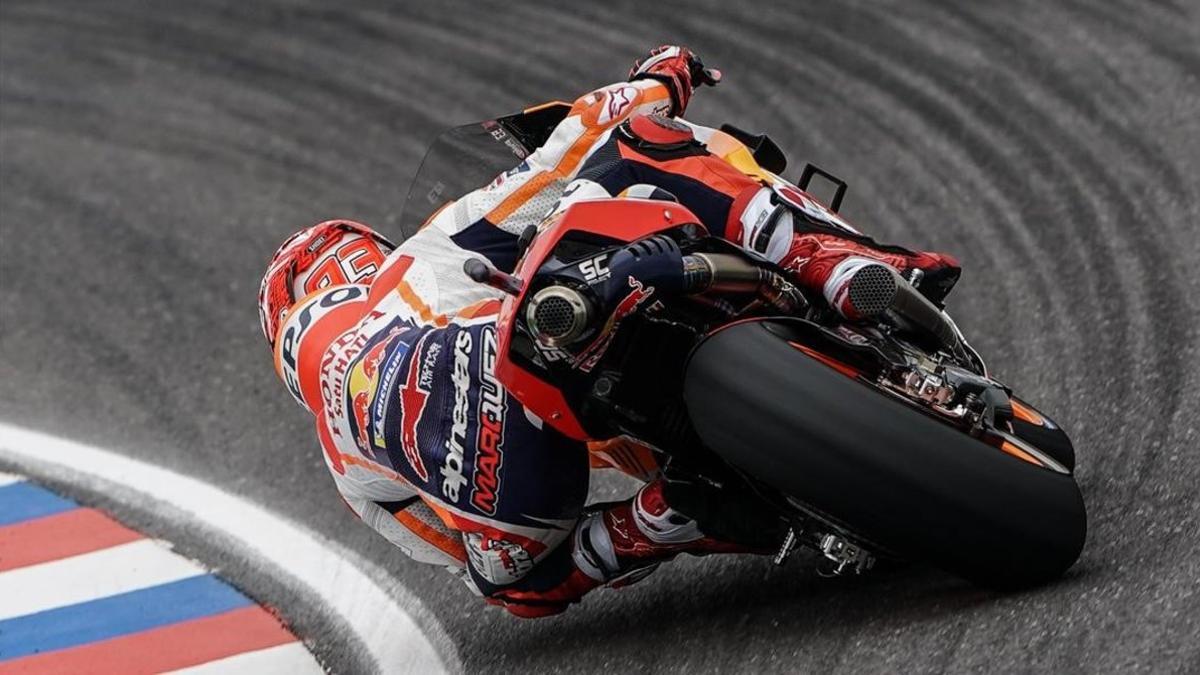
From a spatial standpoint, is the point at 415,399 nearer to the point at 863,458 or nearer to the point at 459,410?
the point at 459,410

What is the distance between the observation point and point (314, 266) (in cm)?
501

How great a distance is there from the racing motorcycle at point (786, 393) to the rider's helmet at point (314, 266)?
40.7 inches

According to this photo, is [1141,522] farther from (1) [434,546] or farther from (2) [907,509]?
(1) [434,546]

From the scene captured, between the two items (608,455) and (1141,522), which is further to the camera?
(608,455)

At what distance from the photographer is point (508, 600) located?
4449 millimetres

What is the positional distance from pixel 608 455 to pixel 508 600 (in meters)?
0.46

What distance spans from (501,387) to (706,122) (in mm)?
3959

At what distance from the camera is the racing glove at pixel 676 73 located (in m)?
4.59

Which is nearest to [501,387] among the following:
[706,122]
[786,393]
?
[786,393]

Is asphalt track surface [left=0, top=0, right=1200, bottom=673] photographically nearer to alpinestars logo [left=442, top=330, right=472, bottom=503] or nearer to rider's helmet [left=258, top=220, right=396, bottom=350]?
alpinestars logo [left=442, top=330, right=472, bottom=503]

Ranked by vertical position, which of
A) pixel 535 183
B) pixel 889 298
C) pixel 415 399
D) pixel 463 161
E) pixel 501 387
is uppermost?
pixel 889 298

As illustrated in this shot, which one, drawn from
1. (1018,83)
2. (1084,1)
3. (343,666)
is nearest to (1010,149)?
(1018,83)

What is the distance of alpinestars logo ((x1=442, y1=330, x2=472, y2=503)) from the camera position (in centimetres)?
413

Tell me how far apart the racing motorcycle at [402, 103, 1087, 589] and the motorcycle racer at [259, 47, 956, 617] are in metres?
0.15
